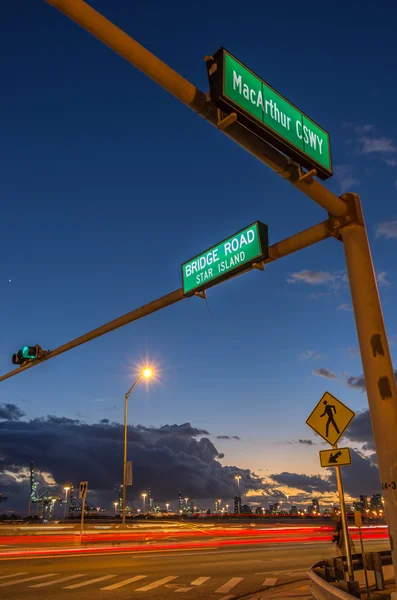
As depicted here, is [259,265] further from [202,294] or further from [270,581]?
[270,581]

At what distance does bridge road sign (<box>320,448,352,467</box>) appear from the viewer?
32.9 ft

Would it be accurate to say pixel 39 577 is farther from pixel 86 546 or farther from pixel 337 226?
pixel 337 226

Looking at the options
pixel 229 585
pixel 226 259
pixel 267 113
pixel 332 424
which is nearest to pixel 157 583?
pixel 229 585

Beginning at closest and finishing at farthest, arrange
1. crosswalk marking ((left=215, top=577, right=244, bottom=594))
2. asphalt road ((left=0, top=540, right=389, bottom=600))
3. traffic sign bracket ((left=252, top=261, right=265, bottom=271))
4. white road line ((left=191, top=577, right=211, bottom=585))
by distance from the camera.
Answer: traffic sign bracket ((left=252, top=261, right=265, bottom=271)) → asphalt road ((left=0, top=540, right=389, bottom=600)) → crosswalk marking ((left=215, top=577, right=244, bottom=594)) → white road line ((left=191, top=577, right=211, bottom=585))

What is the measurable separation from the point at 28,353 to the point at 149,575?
7.42m

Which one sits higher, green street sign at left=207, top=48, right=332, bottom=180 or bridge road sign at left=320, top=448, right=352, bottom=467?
green street sign at left=207, top=48, right=332, bottom=180

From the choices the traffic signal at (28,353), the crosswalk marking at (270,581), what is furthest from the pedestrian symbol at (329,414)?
the traffic signal at (28,353)

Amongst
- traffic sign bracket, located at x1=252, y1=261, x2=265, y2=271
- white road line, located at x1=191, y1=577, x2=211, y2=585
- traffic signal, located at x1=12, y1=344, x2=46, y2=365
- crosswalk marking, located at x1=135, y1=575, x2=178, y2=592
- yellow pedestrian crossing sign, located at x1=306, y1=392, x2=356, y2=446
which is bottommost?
white road line, located at x1=191, y1=577, x2=211, y2=585

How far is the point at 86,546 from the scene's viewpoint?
1021 inches

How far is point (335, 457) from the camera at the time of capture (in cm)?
1031

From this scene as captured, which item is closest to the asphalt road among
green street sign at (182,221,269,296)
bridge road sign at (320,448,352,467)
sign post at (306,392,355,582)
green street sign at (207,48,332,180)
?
bridge road sign at (320,448,352,467)

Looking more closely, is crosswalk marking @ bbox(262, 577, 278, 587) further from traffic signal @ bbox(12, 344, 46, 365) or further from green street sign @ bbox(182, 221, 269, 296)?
traffic signal @ bbox(12, 344, 46, 365)

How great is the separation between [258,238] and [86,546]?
2191 centimetres

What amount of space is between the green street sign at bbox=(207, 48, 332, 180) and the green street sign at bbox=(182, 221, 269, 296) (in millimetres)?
1807
